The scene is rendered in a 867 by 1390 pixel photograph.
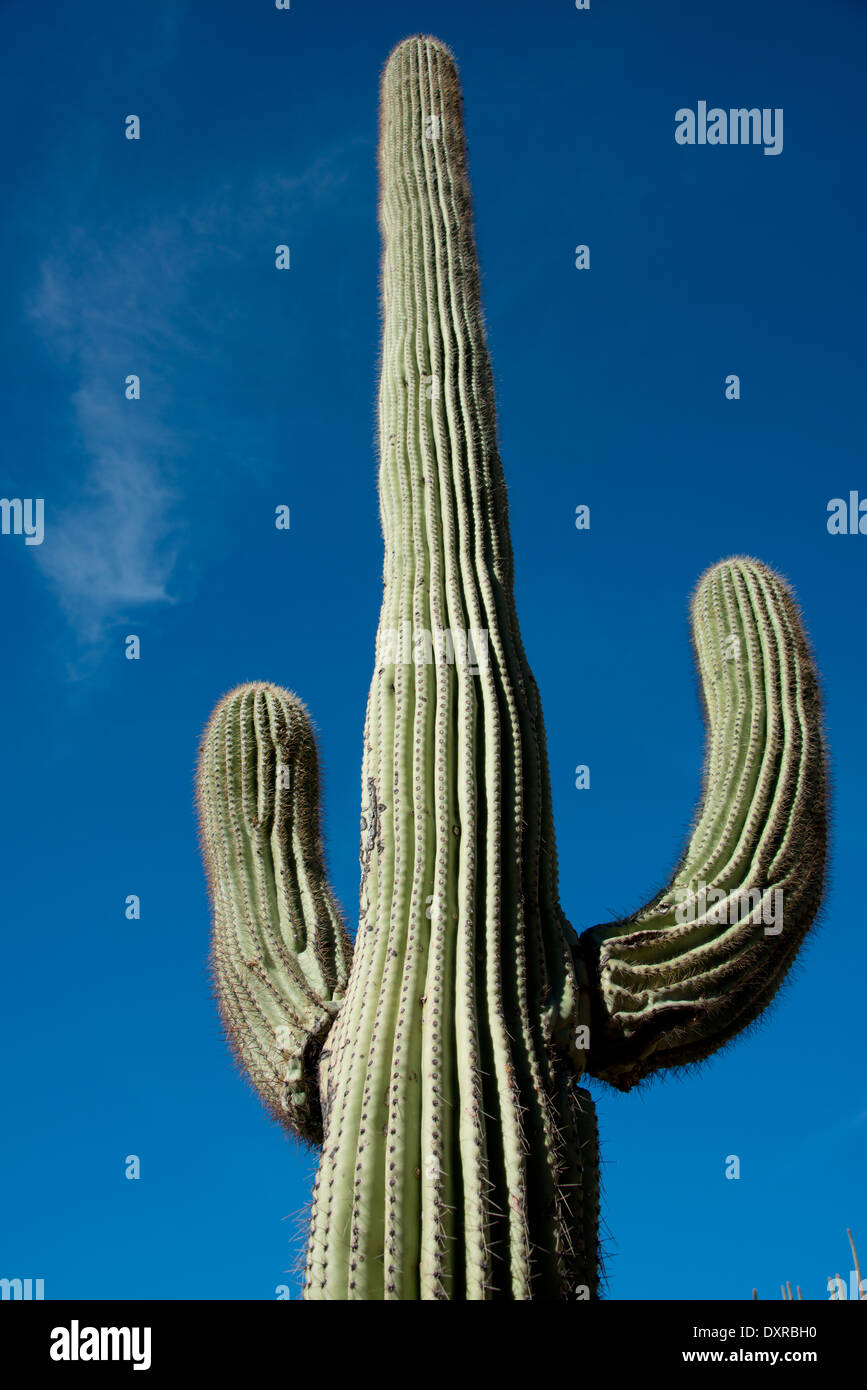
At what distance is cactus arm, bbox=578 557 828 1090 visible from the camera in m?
4.07

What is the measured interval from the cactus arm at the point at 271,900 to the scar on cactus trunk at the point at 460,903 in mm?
14

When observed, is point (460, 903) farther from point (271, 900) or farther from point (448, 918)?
point (271, 900)

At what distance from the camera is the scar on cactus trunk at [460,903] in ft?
10.7

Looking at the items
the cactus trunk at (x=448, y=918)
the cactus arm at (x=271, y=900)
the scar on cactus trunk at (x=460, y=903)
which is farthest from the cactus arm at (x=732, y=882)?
the cactus arm at (x=271, y=900)

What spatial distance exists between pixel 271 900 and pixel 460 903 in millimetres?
1350

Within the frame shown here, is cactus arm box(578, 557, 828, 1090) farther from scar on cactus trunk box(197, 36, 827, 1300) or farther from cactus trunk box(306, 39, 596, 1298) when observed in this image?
cactus trunk box(306, 39, 596, 1298)

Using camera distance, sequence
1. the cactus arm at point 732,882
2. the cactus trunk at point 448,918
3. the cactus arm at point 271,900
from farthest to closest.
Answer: the cactus arm at point 271,900 → the cactus arm at point 732,882 → the cactus trunk at point 448,918

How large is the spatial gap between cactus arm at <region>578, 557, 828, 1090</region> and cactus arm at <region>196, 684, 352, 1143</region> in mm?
1151

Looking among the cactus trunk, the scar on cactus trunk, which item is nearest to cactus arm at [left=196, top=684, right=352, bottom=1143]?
the scar on cactus trunk

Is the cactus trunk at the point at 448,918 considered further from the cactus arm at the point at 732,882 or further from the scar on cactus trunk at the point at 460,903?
the cactus arm at the point at 732,882

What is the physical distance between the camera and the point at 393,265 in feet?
19.6

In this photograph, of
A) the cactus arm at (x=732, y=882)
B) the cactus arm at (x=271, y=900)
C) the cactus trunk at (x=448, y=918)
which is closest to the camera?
the cactus trunk at (x=448, y=918)

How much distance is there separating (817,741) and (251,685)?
2.80m

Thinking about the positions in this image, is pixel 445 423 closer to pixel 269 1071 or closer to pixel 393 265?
pixel 393 265
